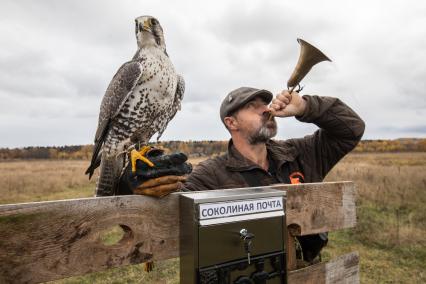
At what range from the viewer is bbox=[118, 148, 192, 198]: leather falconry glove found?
4.77 ft

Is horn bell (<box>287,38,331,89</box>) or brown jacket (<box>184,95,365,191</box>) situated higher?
horn bell (<box>287,38,331,89</box>)

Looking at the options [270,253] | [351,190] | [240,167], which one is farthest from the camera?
[240,167]

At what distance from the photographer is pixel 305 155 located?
11.7ft

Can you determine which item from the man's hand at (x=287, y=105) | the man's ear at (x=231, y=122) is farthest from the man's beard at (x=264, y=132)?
the man's hand at (x=287, y=105)

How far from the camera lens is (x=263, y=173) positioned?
10.8ft

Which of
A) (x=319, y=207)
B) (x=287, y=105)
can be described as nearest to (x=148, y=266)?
(x=319, y=207)

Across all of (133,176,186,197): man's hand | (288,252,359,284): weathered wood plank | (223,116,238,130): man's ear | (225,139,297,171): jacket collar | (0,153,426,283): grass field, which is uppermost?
(223,116,238,130): man's ear

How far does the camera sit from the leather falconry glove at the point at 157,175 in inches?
57.2

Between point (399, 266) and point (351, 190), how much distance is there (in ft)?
15.7

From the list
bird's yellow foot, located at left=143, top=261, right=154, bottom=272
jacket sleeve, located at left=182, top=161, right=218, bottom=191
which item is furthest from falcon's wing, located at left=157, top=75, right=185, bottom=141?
bird's yellow foot, located at left=143, top=261, right=154, bottom=272

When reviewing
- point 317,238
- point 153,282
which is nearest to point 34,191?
point 153,282

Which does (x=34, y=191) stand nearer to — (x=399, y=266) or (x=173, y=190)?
(x=399, y=266)

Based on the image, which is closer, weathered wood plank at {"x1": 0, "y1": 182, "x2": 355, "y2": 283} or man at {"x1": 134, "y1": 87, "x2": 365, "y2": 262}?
weathered wood plank at {"x1": 0, "y1": 182, "x2": 355, "y2": 283}

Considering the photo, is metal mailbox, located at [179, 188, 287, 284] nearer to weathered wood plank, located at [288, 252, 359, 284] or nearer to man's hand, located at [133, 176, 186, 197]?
man's hand, located at [133, 176, 186, 197]
